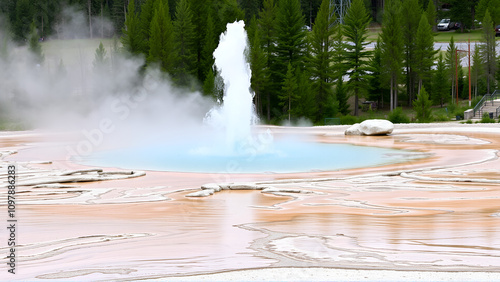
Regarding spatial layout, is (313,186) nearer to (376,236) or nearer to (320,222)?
(320,222)

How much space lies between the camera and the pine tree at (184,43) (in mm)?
59503

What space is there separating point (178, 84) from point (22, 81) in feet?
90.1

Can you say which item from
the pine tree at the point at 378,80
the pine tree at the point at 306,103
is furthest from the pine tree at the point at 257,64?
the pine tree at the point at 378,80

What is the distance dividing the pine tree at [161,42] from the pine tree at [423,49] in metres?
22.4

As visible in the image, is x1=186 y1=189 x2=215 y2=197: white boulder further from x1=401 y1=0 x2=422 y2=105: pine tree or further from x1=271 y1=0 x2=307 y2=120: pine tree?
x1=401 y1=0 x2=422 y2=105: pine tree

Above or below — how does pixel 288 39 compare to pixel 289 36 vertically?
below

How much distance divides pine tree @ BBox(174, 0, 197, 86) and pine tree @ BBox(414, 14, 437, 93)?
21.1m

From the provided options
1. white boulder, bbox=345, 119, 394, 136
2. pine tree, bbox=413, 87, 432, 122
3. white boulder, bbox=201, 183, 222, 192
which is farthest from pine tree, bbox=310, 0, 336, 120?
white boulder, bbox=201, 183, 222, 192

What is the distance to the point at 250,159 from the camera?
19922mm

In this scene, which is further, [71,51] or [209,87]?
[71,51]

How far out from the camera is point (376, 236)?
895 cm

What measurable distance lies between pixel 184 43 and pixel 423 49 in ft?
74.5

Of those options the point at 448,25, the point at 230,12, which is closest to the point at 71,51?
the point at 230,12

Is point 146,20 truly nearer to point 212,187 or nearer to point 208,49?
point 208,49
